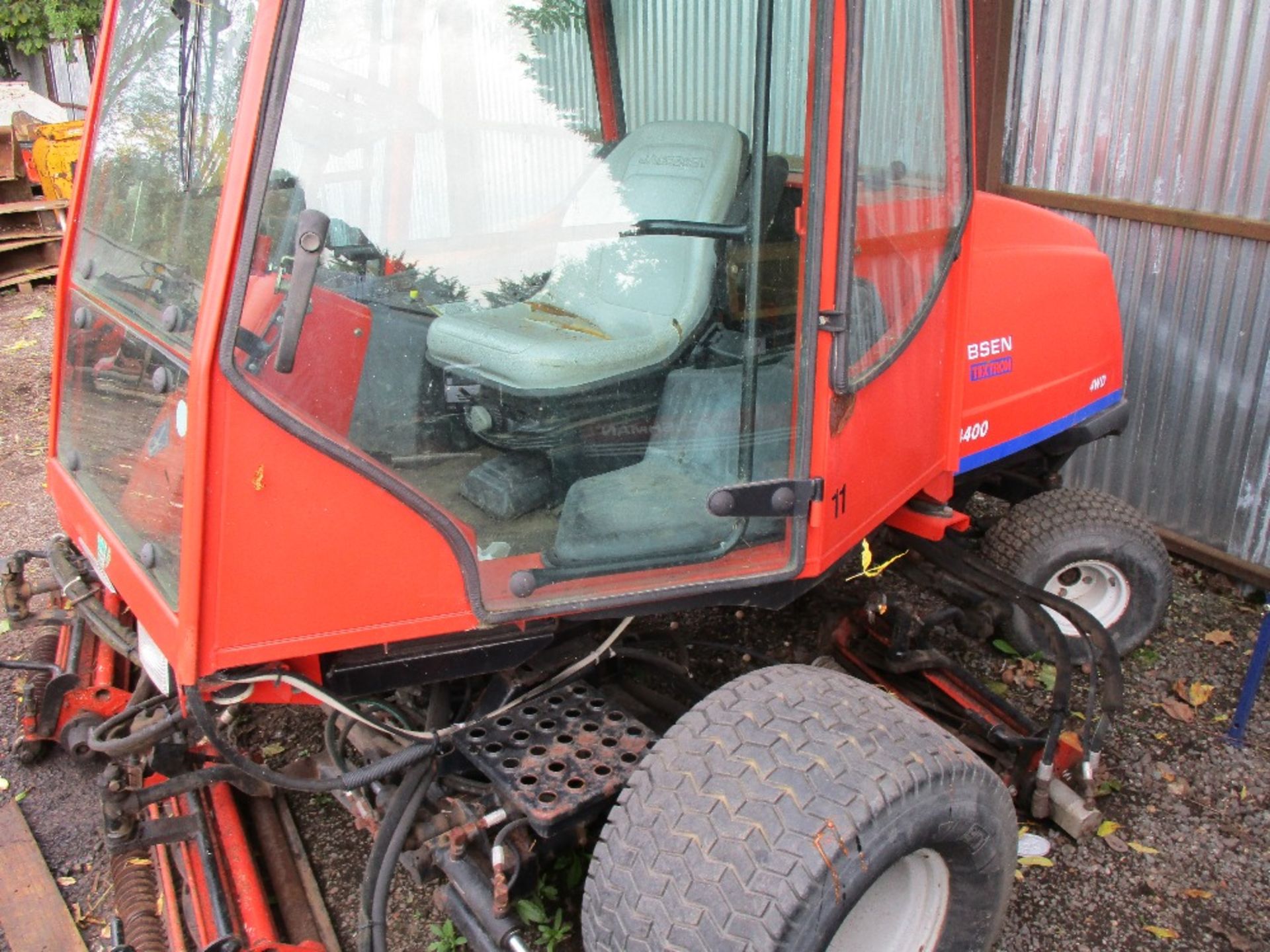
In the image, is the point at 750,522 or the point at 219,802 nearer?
the point at 750,522

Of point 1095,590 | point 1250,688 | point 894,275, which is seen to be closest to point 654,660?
point 894,275

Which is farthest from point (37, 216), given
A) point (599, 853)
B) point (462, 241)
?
point (599, 853)

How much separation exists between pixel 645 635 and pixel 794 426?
3.13 feet

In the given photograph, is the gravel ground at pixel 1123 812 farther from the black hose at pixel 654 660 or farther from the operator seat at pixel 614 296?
the operator seat at pixel 614 296

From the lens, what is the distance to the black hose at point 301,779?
1.78 meters

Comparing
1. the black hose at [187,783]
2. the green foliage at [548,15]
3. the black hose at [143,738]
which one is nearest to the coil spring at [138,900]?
the black hose at [187,783]

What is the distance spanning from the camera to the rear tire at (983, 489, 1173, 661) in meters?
3.31

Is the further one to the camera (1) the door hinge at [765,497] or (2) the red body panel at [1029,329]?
(2) the red body panel at [1029,329]

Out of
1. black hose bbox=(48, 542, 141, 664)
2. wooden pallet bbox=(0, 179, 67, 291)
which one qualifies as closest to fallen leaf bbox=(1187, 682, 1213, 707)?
black hose bbox=(48, 542, 141, 664)

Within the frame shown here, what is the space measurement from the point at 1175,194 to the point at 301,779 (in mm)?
3675

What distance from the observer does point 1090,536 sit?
3.34m

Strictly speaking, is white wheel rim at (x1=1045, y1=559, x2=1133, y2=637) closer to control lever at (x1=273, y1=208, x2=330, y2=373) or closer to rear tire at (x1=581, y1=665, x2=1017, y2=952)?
rear tire at (x1=581, y1=665, x2=1017, y2=952)

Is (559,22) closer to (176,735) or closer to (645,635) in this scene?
(645,635)

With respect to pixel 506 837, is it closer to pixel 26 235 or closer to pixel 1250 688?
pixel 1250 688
